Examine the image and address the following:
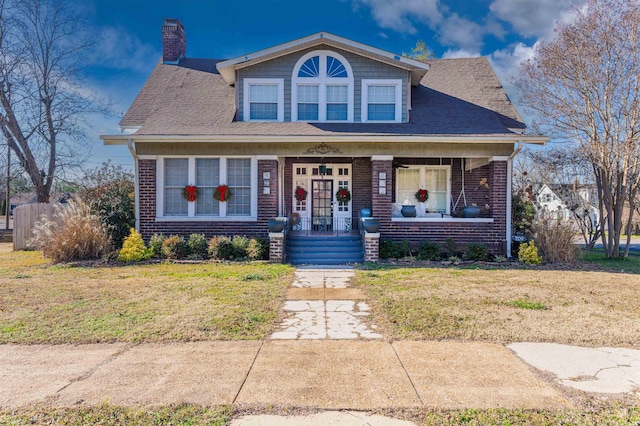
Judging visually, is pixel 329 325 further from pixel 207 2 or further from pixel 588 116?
pixel 207 2

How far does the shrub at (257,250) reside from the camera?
10.9m

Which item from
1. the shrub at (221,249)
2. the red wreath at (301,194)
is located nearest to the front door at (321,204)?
the red wreath at (301,194)

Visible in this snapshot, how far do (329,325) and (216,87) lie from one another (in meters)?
11.3

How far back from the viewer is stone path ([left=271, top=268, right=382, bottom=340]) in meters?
5.00

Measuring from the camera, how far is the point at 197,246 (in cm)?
1112

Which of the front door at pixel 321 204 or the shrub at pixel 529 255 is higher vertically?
the front door at pixel 321 204

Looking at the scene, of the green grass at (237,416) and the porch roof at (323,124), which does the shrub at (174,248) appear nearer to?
the porch roof at (323,124)

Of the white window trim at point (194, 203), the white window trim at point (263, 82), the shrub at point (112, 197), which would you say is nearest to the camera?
the shrub at point (112, 197)

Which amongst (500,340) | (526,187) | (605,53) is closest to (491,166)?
(526,187)

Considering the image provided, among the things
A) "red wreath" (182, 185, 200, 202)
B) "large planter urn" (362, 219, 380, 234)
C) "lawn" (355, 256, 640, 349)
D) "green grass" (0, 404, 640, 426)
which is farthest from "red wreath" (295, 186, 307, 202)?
"green grass" (0, 404, 640, 426)

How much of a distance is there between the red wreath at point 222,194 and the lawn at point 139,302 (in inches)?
97.8

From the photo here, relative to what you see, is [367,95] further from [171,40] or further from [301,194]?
[171,40]

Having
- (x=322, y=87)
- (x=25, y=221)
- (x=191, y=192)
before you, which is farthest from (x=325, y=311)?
(x=25, y=221)

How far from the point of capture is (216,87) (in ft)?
46.5
